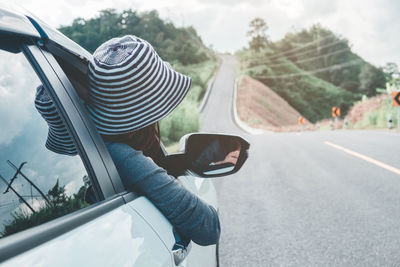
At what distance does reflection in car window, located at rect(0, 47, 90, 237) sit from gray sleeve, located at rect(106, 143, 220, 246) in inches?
9.8

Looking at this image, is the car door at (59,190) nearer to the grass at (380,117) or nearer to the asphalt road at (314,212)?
the asphalt road at (314,212)

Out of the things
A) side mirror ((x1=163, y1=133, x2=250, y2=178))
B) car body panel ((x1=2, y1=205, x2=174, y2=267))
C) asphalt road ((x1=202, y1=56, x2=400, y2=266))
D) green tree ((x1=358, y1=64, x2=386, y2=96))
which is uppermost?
green tree ((x1=358, y1=64, x2=386, y2=96))

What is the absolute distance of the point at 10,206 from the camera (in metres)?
0.88

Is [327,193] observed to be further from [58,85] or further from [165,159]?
[58,85]

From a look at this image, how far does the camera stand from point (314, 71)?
11350 cm

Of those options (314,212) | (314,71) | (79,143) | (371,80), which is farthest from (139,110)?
(314,71)

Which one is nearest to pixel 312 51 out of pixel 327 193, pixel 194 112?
pixel 194 112

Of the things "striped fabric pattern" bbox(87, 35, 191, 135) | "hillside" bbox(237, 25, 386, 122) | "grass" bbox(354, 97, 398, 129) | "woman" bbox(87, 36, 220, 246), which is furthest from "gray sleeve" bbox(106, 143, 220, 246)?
"hillside" bbox(237, 25, 386, 122)

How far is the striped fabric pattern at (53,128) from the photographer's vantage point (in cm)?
113

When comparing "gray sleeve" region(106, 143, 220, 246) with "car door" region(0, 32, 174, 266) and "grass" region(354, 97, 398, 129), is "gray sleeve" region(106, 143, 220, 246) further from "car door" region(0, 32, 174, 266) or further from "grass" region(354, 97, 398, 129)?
"grass" region(354, 97, 398, 129)

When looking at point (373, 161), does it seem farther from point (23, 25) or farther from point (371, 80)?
point (371, 80)

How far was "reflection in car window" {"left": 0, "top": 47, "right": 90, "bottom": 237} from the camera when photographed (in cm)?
89

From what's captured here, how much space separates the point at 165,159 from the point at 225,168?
0.30m

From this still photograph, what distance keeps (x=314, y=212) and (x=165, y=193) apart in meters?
3.78
